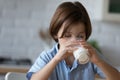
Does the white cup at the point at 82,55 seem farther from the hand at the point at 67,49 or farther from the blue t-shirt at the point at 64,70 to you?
the blue t-shirt at the point at 64,70

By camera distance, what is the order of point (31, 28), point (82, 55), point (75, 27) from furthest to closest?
point (31, 28) < point (75, 27) < point (82, 55)

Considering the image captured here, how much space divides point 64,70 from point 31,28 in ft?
4.31

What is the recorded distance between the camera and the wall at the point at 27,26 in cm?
248

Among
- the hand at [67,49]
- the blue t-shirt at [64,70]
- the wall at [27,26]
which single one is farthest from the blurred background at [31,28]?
the hand at [67,49]

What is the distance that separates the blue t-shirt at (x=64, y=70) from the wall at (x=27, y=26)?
49.6 inches

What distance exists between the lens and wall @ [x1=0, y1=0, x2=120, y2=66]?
8.13ft

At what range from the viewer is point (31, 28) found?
98.1 inches

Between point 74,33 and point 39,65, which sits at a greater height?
point 74,33

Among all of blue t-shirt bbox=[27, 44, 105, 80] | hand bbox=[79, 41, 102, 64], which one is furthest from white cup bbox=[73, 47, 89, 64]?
blue t-shirt bbox=[27, 44, 105, 80]

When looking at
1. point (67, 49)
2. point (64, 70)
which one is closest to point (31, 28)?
point (64, 70)

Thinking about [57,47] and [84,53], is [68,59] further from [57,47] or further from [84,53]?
[84,53]

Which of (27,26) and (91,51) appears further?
(27,26)

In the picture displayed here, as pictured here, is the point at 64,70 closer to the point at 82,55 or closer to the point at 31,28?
the point at 82,55

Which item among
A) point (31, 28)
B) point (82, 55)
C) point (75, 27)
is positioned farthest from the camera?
point (31, 28)
